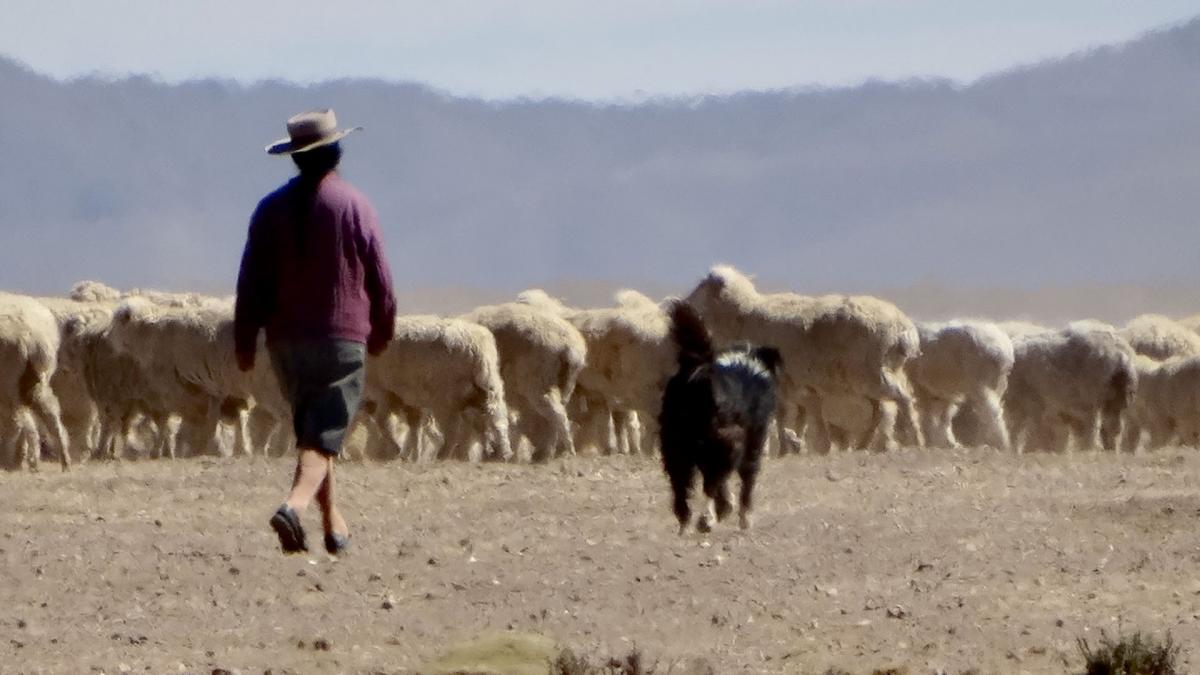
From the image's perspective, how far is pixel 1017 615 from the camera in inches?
436

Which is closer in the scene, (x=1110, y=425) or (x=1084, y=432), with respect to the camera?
(x=1110, y=425)

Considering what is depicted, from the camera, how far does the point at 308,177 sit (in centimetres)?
1091

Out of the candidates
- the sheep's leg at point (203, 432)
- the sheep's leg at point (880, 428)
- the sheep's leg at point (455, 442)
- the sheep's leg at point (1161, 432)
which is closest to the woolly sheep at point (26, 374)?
the sheep's leg at point (203, 432)

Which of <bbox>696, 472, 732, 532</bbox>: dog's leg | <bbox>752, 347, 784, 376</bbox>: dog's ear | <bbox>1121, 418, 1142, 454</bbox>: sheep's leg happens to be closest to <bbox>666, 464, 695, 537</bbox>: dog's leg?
<bbox>696, 472, 732, 532</bbox>: dog's leg

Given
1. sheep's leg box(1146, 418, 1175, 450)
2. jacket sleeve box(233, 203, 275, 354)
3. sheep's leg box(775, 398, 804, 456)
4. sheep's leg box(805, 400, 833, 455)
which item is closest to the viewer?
jacket sleeve box(233, 203, 275, 354)

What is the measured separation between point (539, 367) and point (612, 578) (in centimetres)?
1341

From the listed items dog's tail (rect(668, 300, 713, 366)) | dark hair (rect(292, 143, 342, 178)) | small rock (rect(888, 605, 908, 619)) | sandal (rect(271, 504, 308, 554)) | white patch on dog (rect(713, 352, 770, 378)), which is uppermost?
dark hair (rect(292, 143, 342, 178))

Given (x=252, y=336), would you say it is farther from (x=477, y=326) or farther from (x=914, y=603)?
(x=477, y=326)

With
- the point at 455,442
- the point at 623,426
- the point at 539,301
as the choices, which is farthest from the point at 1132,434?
the point at 455,442

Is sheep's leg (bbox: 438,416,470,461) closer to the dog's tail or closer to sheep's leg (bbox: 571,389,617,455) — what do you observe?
sheep's leg (bbox: 571,389,617,455)

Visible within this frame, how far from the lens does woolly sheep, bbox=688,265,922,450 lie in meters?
25.3

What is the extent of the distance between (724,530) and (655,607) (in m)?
3.19

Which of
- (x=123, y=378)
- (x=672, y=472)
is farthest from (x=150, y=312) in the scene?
(x=672, y=472)

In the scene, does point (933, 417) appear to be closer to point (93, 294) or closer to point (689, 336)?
point (93, 294)
